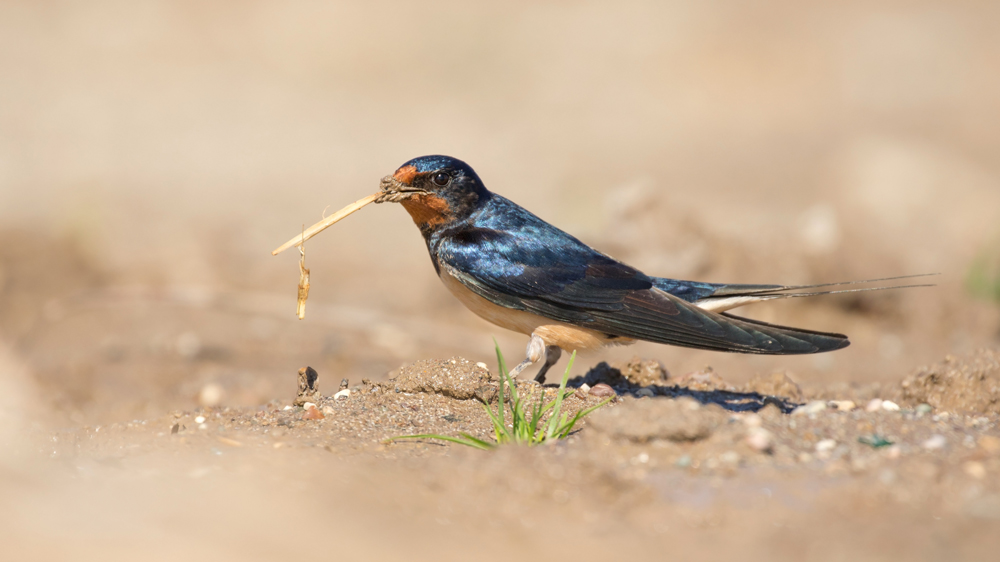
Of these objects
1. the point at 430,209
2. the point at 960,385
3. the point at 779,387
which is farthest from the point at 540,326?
the point at 960,385

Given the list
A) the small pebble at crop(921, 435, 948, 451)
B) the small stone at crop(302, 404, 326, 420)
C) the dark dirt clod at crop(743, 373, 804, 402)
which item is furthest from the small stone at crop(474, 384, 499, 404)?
the small pebble at crop(921, 435, 948, 451)

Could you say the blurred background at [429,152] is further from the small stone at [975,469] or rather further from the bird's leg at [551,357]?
the small stone at [975,469]

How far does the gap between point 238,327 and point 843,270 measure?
5.93 metres

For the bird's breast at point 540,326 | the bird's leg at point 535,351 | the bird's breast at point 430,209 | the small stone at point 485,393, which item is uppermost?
the bird's breast at point 430,209

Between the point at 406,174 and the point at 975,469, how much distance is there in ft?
10.6

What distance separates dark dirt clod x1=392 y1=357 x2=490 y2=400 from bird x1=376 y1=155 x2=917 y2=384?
0.95 feet

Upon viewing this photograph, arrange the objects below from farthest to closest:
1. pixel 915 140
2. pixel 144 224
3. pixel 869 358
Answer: pixel 915 140
pixel 144 224
pixel 869 358

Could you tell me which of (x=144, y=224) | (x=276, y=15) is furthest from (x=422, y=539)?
(x=276, y=15)

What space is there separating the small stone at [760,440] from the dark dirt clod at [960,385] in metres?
1.94

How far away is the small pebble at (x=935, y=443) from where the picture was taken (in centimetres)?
355

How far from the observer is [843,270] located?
9.16m

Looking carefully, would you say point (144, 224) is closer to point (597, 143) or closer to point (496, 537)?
point (597, 143)

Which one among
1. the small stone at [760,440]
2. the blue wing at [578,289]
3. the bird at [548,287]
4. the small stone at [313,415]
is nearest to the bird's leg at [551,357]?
the bird at [548,287]

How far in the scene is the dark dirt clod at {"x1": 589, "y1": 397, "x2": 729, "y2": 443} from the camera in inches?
136
